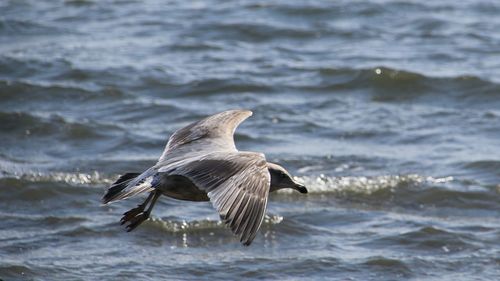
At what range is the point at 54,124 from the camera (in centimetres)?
1024

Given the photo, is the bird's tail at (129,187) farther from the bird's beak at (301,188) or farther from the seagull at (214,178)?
the bird's beak at (301,188)

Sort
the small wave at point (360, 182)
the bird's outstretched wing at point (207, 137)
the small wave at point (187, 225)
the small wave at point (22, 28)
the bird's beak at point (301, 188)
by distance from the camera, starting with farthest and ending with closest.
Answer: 1. the small wave at point (22, 28)
2. the small wave at point (360, 182)
3. the small wave at point (187, 225)
4. the bird's outstretched wing at point (207, 137)
5. the bird's beak at point (301, 188)

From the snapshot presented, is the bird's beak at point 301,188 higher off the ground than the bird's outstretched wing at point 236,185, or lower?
lower

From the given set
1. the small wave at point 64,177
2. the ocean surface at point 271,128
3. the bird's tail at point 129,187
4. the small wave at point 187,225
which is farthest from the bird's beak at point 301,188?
the small wave at point 64,177

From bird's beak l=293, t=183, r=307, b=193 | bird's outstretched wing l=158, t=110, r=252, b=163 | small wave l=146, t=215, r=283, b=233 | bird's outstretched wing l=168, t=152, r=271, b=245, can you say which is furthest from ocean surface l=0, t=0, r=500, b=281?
bird's outstretched wing l=168, t=152, r=271, b=245

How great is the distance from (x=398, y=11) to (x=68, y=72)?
15.3 ft

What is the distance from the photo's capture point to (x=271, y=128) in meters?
10.3

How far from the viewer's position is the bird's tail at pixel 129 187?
5.75 metres

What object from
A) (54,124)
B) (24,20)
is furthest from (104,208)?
(24,20)

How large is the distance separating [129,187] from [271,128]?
458 centimetres

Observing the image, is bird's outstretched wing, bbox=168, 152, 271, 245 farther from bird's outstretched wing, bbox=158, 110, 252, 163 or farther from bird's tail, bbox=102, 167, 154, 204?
bird's outstretched wing, bbox=158, 110, 252, 163

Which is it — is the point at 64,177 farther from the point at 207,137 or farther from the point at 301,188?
the point at 301,188

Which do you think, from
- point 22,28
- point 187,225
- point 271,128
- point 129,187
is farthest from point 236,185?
point 22,28

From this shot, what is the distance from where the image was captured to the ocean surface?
288 inches
